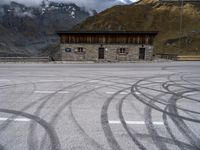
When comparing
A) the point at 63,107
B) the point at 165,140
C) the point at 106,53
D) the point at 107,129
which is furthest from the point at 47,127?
the point at 106,53

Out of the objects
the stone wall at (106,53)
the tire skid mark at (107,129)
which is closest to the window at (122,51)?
the stone wall at (106,53)

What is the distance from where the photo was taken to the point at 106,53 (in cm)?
3894

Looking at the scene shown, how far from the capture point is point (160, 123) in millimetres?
5871

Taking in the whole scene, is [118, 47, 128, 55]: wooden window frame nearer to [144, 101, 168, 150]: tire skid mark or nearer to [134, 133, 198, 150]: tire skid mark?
[144, 101, 168, 150]: tire skid mark

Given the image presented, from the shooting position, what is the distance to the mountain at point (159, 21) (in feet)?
249

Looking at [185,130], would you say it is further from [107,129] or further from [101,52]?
[101,52]

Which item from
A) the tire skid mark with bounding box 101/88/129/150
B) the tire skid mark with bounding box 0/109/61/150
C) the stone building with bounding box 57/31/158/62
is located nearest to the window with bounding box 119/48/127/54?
the stone building with bounding box 57/31/158/62

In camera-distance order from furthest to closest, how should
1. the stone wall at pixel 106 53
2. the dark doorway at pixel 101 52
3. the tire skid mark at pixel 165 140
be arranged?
the dark doorway at pixel 101 52, the stone wall at pixel 106 53, the tire skid mark at pixel 165 140

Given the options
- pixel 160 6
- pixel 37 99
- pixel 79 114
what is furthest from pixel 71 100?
pixel 160 6

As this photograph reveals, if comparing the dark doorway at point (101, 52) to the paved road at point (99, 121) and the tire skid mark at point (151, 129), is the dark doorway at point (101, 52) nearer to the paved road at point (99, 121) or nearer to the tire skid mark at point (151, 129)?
the paved road at point (99, 121)

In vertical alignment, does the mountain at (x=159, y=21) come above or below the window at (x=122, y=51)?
above

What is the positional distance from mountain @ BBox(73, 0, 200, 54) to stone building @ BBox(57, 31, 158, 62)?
1329 inches

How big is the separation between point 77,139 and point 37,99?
4.00 meters

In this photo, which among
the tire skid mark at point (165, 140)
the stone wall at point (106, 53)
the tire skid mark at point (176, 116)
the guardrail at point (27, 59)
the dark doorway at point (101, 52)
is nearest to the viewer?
the tire skid mark at point (165, 140)
